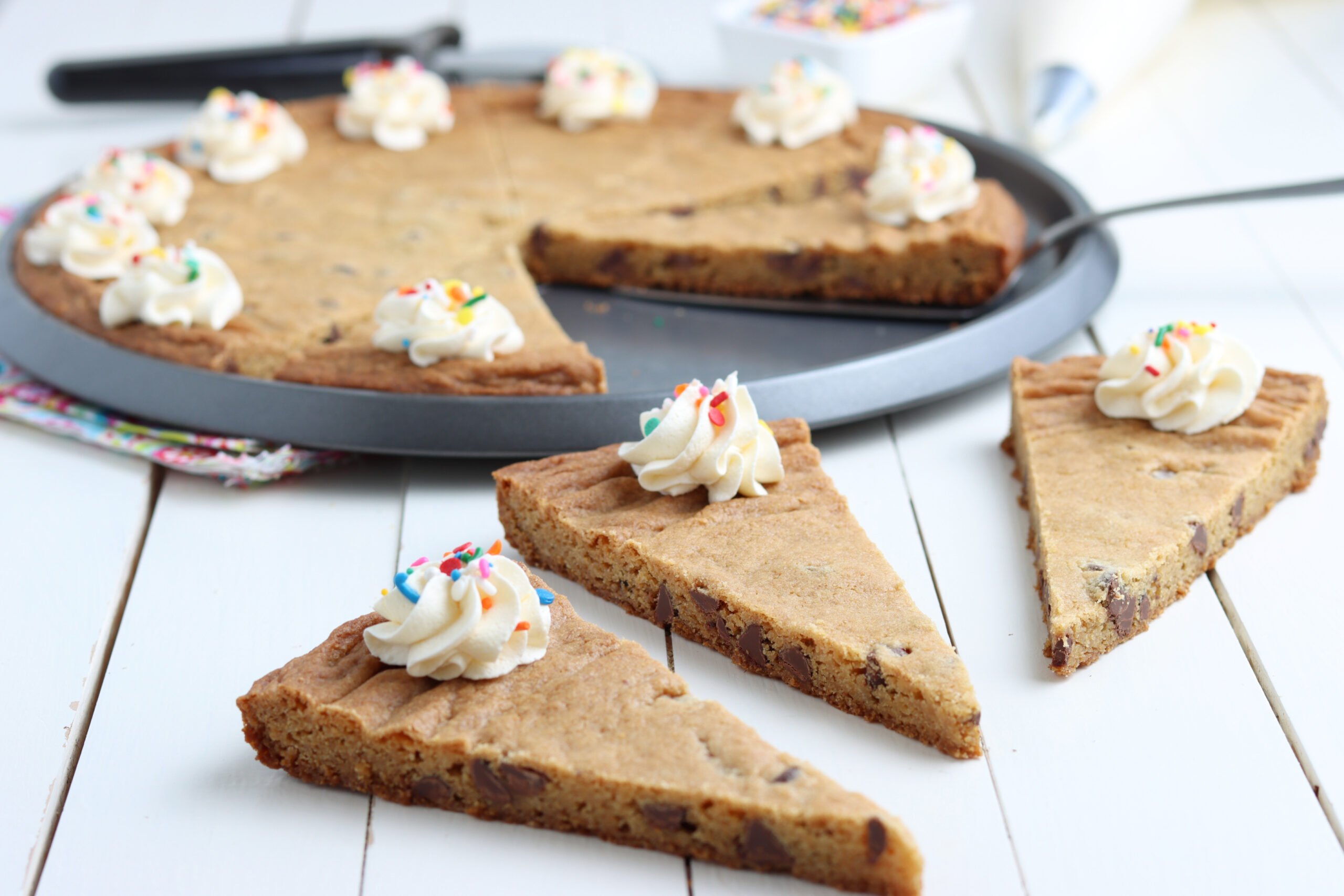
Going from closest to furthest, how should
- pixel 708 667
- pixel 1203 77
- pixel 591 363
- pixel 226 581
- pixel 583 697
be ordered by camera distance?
pixel 583 697
pixel 708 667
pixel 226 581
pixel 591 363
pixel 1203 77

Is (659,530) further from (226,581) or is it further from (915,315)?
(915,315)

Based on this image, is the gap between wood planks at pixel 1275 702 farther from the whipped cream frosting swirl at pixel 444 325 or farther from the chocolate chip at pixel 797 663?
the whipped cream frosting swirl at pixel 444 325

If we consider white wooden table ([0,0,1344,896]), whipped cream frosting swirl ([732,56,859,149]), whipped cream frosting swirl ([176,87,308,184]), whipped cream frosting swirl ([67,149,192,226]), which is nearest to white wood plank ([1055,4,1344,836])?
white wooden table ([0,0,1344,896])

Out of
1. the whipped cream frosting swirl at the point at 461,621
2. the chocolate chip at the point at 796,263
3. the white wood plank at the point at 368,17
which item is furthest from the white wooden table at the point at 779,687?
the white wood plank at the point at 368,17

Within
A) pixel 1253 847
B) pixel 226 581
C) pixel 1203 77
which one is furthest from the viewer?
pixel 1203 77

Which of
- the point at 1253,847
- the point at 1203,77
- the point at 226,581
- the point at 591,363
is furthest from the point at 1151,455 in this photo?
the point at 1203,77

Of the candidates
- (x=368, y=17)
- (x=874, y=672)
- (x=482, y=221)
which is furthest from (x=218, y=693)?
(x=368, y=17)

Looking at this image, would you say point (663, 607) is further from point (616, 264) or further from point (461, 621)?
point (616, 264)
